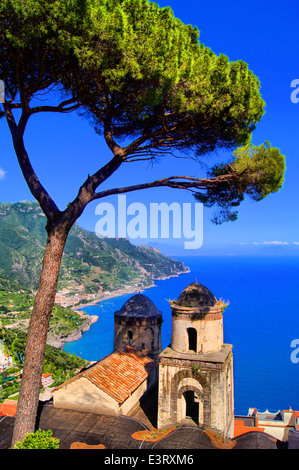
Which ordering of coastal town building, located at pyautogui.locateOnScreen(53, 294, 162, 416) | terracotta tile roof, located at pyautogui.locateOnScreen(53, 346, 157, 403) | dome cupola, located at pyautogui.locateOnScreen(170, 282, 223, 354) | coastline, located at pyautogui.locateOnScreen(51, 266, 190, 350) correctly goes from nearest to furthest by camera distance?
dome cupola, located at pyautogui.locateOnScreen(170, 282, 223, 354) → coastal town building, located at pyautogui.locateOnScreen(53, 294, 162, 416) → terracotta tile roof, located at pyautogui.locateOnScreen(53, 346, 157, 403) → coastline, located at pyautogui.locateOnScreen(51, 266, 190, 350)

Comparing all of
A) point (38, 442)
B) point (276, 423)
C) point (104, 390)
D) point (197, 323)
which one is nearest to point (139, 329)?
point (104, 390)

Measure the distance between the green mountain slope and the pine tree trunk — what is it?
305 ft

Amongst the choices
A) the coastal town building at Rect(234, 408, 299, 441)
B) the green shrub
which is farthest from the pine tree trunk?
the coastal town building at Rect(234, 408, 299, 441)

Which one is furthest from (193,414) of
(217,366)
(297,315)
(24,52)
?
(297,315)

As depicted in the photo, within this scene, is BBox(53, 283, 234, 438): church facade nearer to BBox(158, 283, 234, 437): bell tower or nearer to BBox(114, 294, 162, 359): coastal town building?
BBox(158, 283, 234, 437): bell tower

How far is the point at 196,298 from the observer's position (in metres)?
9.96

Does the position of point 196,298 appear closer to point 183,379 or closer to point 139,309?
point 183,379

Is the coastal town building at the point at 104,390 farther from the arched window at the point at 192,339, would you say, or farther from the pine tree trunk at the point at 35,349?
the pine tree trunk at the point at 35,349

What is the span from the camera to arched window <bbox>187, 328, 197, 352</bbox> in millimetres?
10059

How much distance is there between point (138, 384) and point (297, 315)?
83083 millimetres

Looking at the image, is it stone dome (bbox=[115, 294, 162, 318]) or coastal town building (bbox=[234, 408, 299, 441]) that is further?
coastal town building (bbox=[234, 408, 299, 441])

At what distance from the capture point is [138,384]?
11180mm

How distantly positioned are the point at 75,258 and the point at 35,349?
5453 inches
